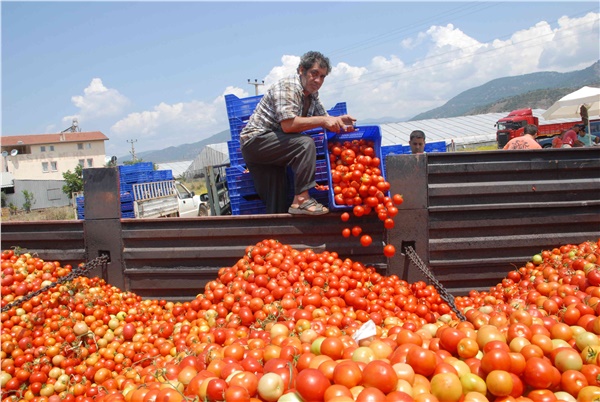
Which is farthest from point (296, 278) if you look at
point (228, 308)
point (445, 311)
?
point (445, 311)

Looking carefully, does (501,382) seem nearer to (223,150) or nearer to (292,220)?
(292,220)

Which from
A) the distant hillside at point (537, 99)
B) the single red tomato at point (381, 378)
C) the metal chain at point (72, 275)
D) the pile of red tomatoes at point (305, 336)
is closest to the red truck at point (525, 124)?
the pile of red tomatoes at point (305, 336)

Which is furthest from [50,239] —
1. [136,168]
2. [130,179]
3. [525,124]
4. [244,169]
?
[525,124]

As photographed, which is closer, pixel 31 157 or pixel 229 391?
pixel 229 391

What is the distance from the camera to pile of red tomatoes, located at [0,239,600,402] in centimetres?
191

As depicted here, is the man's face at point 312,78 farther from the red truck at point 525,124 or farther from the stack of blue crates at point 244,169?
the red truck at point 525,124

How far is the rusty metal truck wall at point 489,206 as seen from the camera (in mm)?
4004

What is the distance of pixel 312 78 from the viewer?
4.29 m

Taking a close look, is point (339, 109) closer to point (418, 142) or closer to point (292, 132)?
point (292, 132)

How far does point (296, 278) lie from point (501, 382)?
2.04 metres

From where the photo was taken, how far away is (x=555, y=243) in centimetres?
410

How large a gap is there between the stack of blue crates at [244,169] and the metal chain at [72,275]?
1560 mm

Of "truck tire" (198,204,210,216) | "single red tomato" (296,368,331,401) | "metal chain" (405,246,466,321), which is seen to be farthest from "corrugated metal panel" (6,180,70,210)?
"single red tomato" (296,368,331,401)

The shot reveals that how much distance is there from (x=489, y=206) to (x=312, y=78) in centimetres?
222
